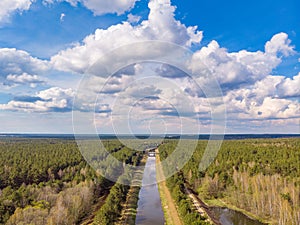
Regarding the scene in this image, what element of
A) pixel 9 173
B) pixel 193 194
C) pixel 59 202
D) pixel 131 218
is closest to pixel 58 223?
pixel 59 202

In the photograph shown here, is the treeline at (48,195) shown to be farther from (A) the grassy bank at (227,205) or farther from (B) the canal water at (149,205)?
(A) the grassy bank at (227,205)

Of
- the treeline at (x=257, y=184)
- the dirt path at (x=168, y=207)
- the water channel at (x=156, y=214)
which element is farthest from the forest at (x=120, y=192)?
the water channel at (x=156, y=214)

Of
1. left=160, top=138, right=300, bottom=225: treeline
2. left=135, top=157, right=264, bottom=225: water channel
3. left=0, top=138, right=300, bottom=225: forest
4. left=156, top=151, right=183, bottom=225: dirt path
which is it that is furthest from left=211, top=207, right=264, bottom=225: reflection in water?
left=156, top=151, right=183, bottom=225: dirt path

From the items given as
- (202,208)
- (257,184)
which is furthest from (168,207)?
(257,184)

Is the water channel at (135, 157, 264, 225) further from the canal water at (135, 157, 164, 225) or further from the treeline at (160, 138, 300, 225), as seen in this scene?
the treeline at (160, 138, 300, 225)

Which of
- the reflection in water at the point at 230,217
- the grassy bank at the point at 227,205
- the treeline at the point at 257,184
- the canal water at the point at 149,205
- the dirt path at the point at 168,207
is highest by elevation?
the treeline at the point at 257,184

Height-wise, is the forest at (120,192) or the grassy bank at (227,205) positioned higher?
the forest at (120,192)

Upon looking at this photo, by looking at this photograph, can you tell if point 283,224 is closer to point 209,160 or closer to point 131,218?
point 131,218

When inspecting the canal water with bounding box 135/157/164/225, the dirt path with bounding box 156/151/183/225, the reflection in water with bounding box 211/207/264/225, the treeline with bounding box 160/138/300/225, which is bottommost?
the reflection in water with bounding box 211/207/264/225
